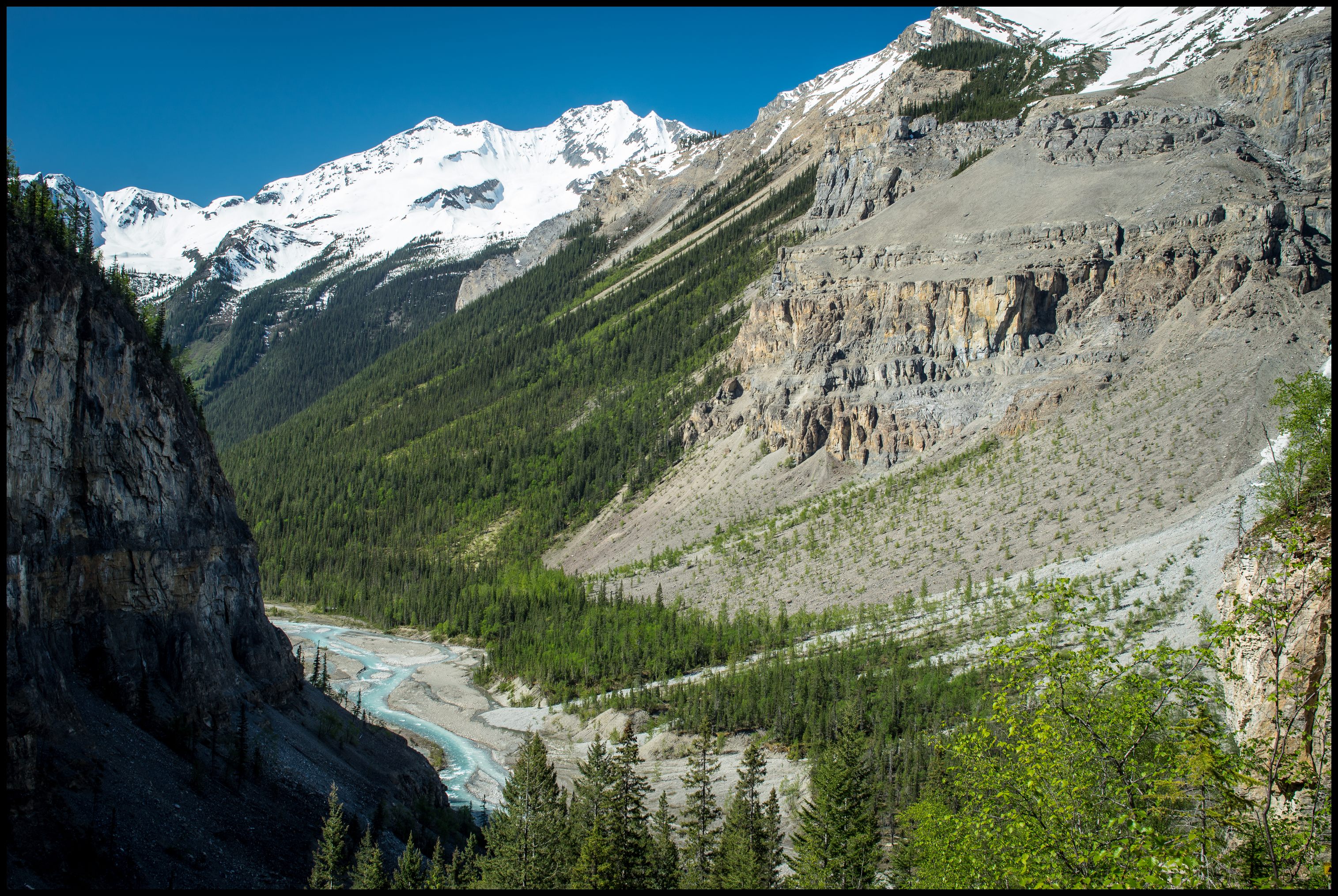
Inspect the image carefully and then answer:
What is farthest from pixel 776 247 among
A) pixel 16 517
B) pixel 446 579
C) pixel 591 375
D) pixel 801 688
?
pixel 16 517

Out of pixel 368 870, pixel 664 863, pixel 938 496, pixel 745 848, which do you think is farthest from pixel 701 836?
pixel 938 496

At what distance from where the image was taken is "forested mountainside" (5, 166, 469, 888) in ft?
70.4

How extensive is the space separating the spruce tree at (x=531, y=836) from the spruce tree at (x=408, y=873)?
2349 mm

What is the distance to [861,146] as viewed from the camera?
493 ft

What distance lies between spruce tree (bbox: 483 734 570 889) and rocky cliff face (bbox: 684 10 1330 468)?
69358 mm

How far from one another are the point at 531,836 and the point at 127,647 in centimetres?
1605

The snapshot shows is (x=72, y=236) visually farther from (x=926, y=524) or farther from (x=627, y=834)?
(x=926, y=524)

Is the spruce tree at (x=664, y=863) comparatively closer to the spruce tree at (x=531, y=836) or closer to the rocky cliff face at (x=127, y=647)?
the spruce tree at (x=531, y=836)

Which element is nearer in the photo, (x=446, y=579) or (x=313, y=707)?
(x=313, y=707)

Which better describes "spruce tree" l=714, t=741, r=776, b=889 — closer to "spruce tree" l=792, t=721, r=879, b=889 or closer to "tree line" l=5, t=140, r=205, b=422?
"spruce tree" l=792, t=721, r=879, b=889

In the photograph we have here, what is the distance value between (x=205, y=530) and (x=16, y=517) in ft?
37.2

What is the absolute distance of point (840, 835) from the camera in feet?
87.7

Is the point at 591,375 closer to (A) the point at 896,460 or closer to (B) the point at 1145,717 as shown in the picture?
(A) the point at 896,460

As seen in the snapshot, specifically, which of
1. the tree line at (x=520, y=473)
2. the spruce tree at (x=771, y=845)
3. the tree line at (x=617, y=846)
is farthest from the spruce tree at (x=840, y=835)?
the tree line at (x=520, y=473)
